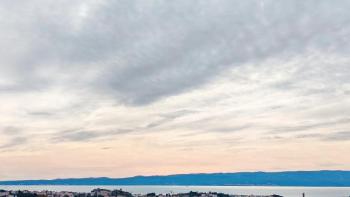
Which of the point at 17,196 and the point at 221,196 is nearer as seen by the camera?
the point at 17,196

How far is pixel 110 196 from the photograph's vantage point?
620 feet

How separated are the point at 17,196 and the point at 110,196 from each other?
114 feet

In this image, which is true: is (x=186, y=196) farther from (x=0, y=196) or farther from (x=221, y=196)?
(x=0, y=196)

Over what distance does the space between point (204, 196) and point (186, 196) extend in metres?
7.01

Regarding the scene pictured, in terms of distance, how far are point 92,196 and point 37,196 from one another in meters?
20.4

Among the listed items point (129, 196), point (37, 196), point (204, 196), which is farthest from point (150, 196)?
point (37, 196)

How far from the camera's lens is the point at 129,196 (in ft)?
611

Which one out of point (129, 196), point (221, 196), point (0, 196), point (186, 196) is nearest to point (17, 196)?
point (0, 196)

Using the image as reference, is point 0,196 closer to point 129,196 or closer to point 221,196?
point 129,196

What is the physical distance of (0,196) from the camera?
188125mm

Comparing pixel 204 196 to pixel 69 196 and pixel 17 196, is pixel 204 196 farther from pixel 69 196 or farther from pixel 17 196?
pixel 17 196

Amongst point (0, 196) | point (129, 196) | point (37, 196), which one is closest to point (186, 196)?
point (129, 196)

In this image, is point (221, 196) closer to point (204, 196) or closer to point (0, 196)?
point (204, 196)

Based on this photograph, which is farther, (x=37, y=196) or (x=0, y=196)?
(x=0, y=196)
